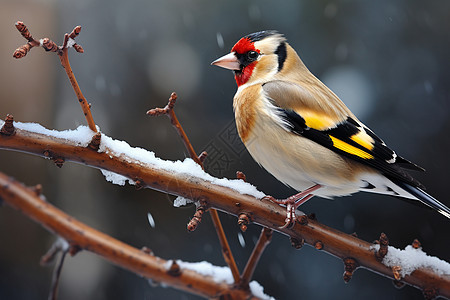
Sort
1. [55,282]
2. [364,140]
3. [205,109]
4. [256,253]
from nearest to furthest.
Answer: [55,282] → [256,253] → [364,140] → [205,109]

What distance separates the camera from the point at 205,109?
1.14m

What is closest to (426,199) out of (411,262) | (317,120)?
(411,262)

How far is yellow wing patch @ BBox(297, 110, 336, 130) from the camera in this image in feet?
2.50

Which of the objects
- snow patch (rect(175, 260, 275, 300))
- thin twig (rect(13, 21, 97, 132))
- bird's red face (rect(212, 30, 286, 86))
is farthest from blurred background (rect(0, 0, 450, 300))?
thin twig (rect(13, 21, 97, 132))

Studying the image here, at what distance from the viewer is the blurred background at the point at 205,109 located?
3.64 ft

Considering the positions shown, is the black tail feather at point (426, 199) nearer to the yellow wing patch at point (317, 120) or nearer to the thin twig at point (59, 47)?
the yellow wing patch at point (317, 120)

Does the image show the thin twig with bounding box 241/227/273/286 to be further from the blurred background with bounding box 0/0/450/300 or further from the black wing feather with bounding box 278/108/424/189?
the blurred background with bounding box 0/0/450/300

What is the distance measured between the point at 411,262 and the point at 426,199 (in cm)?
10

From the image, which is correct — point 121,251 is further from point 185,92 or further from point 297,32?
point 297,32

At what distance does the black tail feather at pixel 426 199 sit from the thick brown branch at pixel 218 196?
0.09 meters

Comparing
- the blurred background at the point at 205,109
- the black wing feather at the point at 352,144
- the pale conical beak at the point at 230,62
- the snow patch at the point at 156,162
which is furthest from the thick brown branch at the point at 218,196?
the blurred background at the point at 205,109

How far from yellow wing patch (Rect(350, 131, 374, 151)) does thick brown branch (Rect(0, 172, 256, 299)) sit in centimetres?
30

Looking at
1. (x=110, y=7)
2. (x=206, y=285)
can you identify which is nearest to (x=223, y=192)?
(x=206, y=285)

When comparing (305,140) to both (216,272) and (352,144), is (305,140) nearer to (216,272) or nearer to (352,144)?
(352,144)
